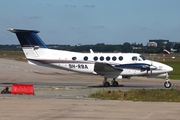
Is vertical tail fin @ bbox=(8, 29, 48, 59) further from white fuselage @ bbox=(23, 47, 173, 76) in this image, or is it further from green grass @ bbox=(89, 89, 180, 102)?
green grass @ bbox=(89, 89, 180, 102)

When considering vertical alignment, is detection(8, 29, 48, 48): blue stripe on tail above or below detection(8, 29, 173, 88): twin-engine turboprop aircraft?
above

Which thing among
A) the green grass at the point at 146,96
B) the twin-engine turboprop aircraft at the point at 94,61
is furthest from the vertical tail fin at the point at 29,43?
the green grass at the point at 146,96

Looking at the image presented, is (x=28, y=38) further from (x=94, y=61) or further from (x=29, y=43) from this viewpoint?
(x=94, y=61)

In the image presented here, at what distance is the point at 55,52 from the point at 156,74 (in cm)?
763

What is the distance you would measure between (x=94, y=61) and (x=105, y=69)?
1.16 metres

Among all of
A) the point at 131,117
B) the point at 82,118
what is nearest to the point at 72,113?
the point at 82,118

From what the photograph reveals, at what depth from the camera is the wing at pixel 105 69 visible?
31.4 m

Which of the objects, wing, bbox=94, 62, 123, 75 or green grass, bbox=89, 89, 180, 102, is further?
wing, bbox=94, 62, 123, 75

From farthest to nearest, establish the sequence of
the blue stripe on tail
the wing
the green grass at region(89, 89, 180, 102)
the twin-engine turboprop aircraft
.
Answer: the blue stripe on tail → the twin-engine turboprop aircraft → the wing → the green grass at region(89, 89, 180, 102)

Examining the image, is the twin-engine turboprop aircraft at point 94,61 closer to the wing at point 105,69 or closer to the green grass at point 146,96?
the wing at point 105,69

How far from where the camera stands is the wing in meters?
31.4

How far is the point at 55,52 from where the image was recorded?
3338 centimetres

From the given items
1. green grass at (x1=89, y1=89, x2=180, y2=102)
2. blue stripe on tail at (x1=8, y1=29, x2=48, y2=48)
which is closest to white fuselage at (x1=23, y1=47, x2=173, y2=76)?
blue stripe on tail at (x1=8, y1=29, x2=48, y2=48)

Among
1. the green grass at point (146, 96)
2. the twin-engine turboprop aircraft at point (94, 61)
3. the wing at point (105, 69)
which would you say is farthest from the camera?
the twin-engine turboprop aircraft at point (94, 61)
